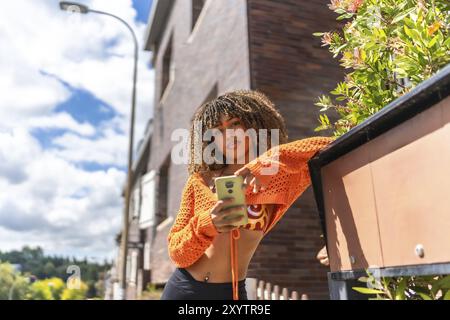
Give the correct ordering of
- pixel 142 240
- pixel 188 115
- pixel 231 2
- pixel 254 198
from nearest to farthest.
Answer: pixel 254 198 → pixel 231 2 → pixel 188 115 → pixel 142 240

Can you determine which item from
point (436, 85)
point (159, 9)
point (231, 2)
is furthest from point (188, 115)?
point (436, 85)

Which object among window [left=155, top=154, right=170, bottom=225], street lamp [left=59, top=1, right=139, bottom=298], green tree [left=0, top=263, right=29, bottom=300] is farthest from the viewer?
green tree [left=0, top=263, right=29, bottom=300]

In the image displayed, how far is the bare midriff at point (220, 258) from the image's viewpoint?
1811 millimetres

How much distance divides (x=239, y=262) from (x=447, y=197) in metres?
1.01

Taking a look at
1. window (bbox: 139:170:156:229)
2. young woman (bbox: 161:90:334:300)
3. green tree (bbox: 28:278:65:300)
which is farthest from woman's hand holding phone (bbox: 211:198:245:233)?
green tree (bbox: 28:278:65:300)

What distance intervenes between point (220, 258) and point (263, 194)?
1.19 feet

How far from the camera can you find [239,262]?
186cm

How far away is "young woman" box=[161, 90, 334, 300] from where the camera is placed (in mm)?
1663

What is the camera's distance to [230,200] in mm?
1466

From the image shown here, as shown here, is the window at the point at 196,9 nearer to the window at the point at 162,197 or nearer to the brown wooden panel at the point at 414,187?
the window at the point at 162,197

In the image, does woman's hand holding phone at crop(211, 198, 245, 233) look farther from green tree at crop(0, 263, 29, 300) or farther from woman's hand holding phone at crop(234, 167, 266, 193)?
green tree at crop(0, 263, 29, 300)

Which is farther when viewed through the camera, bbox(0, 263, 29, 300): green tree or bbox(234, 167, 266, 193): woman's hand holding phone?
bbox(0, 263, 29, 300): green tree

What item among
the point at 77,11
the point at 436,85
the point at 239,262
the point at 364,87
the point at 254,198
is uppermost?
the point at 77,11
